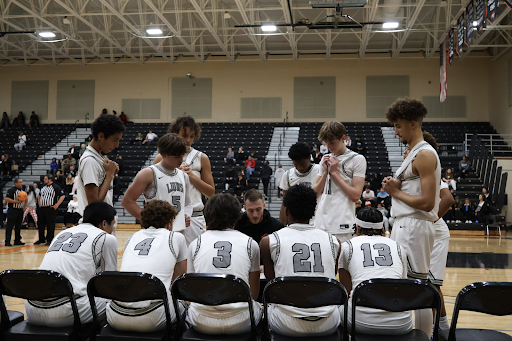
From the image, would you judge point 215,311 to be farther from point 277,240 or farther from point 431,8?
point 431,8

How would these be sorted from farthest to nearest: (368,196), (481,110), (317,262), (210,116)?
(210,116), (481,110), (368,196), (317,262)

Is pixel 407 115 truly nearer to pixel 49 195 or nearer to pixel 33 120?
pixel 49 195

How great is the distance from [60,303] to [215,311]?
988 mm

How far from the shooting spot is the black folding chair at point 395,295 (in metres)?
2.28

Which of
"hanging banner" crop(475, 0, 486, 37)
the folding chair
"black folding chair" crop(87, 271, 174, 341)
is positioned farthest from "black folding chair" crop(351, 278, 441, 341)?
"hanging banner" crop(475, 0, 486, 37)

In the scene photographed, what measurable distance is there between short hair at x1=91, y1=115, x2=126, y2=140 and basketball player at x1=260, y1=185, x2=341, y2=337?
153 cm

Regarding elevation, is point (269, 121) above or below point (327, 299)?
above

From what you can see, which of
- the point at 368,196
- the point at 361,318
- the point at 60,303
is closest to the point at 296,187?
the point at 361,318

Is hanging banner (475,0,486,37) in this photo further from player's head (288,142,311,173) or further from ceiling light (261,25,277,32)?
player's head (288,142,311,173)

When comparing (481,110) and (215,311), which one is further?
(481,110)

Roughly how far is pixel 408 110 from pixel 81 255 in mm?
2397

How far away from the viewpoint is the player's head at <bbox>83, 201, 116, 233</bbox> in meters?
2.86

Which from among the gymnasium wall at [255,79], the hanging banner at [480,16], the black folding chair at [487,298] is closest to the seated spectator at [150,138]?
the gymnasium wall at [255,79]

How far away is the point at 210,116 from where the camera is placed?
78.6 ft
